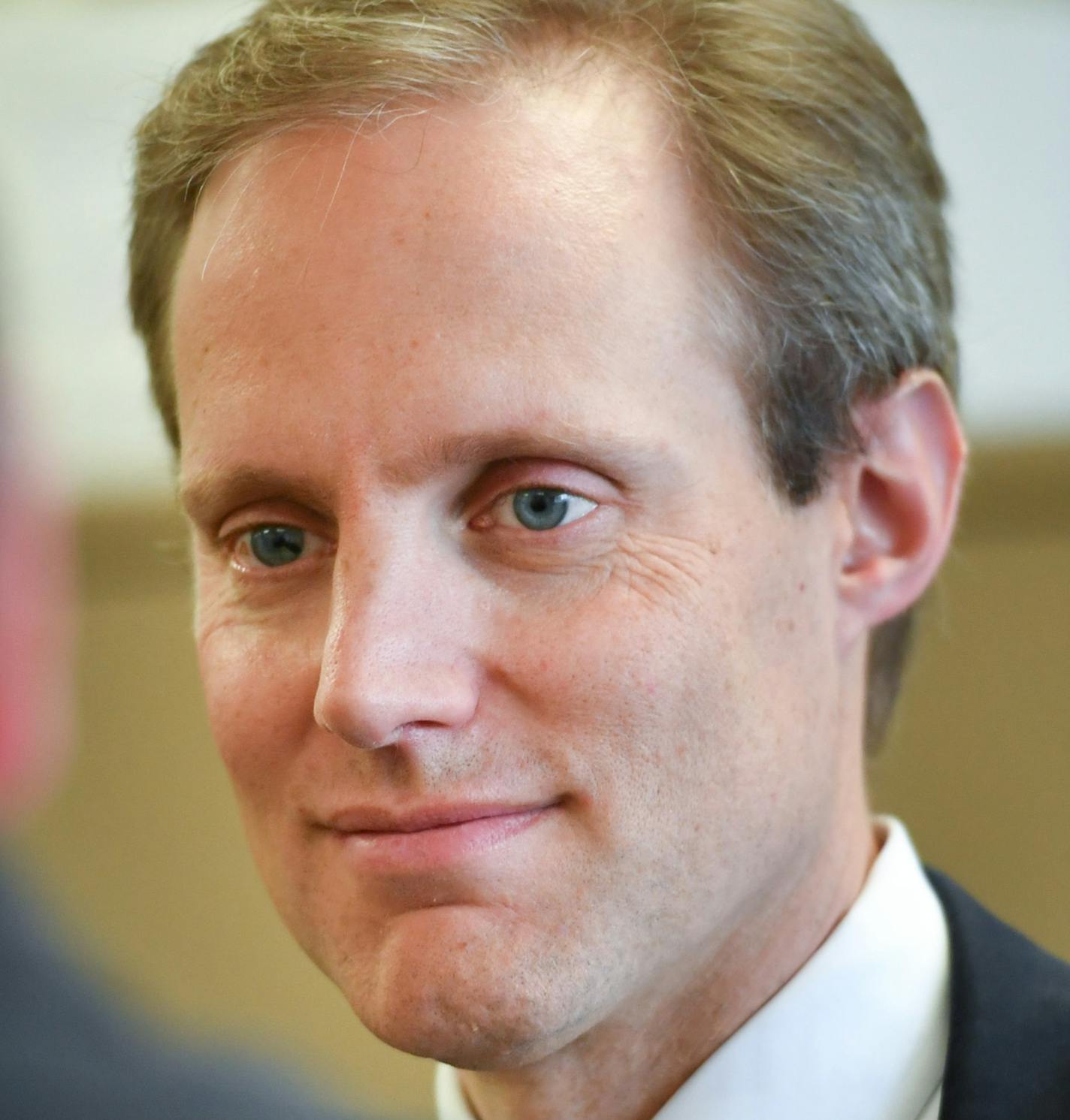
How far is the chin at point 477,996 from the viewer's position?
1606 mm

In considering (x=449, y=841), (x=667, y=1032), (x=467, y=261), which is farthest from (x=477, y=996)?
(x=467, y=261)

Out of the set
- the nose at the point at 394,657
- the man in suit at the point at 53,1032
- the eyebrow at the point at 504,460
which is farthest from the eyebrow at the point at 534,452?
the man in suit at the point at 53,1032

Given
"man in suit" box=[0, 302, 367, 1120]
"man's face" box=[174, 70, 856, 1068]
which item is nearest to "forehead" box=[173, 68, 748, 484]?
"man's face" box=[174, 70, 856, 1068]

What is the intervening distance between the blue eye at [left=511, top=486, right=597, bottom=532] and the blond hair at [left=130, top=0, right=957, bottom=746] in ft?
0.77

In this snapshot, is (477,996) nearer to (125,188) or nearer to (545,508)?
(545,508)

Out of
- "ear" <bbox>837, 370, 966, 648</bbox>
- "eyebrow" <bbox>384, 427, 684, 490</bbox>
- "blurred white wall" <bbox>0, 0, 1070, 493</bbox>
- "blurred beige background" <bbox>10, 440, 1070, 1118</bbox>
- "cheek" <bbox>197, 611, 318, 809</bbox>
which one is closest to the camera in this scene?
"eyebrow" <bbox>384, 427, 684, 490</bbox>

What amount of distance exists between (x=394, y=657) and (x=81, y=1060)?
1.66ft

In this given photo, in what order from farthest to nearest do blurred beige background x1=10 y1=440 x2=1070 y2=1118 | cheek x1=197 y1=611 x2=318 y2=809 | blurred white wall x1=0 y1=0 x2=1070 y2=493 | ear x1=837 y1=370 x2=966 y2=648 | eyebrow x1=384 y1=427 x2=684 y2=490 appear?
blurred beige background x1=10 y1=440 x2=1070 y2=1118 < blurred white wall x1=0 y1=0 x2=1070 y2=493 < ear x1=837 y1=370 x2=966 y2=648 < cheek x1=197 y1=611 x2=318 y2=809 < eyebrow x1=384 y1=427 x2=684 y2=490

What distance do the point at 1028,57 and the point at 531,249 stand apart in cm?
284

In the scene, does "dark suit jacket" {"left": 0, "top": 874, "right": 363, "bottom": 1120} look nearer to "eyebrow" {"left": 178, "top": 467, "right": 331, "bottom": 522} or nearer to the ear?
"eyebrow" {"left": 178, "top": 467, "right": 331, "bottom": 522}

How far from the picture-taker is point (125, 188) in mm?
4676

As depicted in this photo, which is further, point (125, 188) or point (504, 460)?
point (125, 188)

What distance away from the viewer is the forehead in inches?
64.9

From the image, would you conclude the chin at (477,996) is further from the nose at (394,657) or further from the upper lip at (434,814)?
the nose at (394,657)
